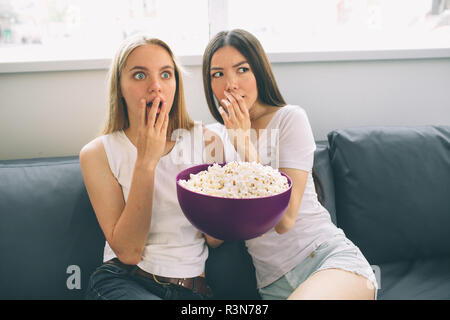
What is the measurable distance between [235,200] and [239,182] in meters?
0.07

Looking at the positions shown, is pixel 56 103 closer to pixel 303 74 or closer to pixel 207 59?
pixel 207 59

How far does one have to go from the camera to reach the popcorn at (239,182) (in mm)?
690

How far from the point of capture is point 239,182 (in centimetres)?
70

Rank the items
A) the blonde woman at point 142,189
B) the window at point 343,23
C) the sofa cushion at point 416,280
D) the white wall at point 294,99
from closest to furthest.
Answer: the blonde woman at point 142,189 → the sofa cushion at point 416,280 → the white wall at point 294,99 → the window at point 343,23

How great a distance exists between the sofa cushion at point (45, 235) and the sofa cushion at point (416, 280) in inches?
42.0

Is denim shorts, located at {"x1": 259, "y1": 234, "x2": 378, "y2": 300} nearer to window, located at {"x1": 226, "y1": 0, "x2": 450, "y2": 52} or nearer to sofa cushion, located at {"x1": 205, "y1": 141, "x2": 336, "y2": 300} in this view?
sofa cushion, located at {"x1": 205, "y1": 141, "x2": 336, "y2": 300}

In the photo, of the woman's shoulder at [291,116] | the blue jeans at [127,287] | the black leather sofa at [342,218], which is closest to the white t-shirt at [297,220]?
the woman's shoulder at [291,116]

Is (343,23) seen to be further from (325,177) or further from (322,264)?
(322,264)

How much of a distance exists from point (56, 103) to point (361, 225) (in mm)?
1420

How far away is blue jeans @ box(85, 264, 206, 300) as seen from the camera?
0.93m

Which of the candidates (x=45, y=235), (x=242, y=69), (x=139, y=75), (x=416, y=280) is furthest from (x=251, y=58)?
(x=416, y=280)

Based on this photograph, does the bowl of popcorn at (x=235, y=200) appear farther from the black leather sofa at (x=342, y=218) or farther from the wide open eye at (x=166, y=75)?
the black leather sofa at (x=342, y=218)
